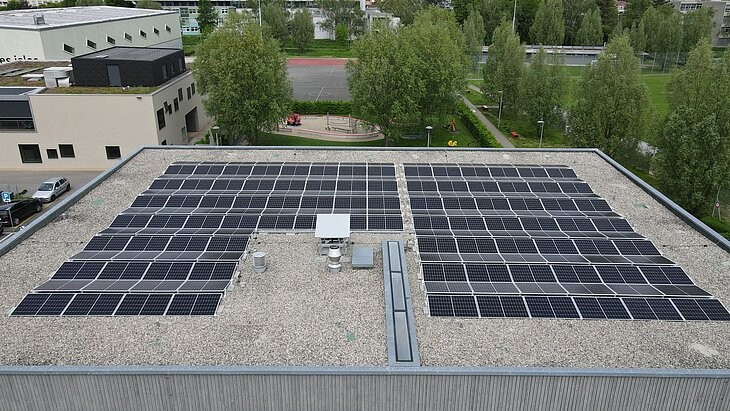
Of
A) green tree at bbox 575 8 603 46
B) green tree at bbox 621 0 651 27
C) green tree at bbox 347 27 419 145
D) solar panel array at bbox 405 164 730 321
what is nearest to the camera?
solar panel array at bbox 405 164 730 321

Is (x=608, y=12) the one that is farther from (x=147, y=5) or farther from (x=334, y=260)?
(x=334, y=260)

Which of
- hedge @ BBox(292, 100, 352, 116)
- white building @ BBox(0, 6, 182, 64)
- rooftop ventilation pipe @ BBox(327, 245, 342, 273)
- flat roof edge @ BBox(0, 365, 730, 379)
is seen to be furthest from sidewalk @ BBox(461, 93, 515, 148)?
white building @ BBox(0, 6, 182, 64)

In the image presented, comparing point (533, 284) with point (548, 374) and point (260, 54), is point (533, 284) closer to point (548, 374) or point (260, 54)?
point (548, 374)

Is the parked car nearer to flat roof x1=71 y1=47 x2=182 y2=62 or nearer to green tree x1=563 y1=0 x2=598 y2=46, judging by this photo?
flat roof x1=71 y1=47 x2=182 y2=62

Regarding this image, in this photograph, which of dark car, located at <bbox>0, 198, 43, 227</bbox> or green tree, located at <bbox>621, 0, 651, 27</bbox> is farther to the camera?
green tree, located at <bbox>621, 0, 651, 27</bbox>

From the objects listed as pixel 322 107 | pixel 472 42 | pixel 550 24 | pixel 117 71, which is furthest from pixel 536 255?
pixel 550 24

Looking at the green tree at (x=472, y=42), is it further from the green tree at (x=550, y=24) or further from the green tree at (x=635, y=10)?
the green tree at (x=635, y=10)
